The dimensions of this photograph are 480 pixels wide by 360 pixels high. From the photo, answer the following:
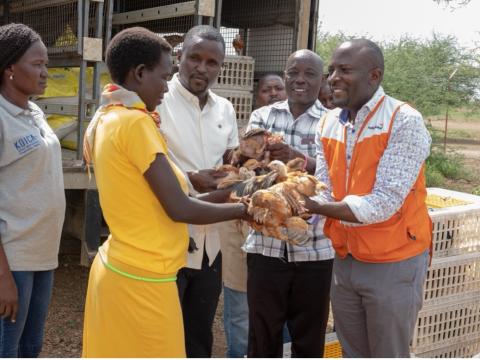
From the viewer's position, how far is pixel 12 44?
8.39ft

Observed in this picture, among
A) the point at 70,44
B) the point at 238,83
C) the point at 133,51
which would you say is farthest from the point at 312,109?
the point at 70,44

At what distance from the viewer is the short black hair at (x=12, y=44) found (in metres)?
2.55

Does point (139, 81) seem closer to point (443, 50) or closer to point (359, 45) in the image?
point (359, 45)

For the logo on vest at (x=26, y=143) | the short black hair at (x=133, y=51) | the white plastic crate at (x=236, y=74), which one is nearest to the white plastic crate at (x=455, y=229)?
the white plastic crate at (x=236, y=74)

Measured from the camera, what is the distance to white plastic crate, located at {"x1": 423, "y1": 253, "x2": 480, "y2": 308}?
3664 millimetres

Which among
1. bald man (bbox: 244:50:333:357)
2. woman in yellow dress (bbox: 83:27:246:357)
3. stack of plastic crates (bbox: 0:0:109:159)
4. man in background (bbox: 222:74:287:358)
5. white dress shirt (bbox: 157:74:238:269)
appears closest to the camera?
woman in yellow dress (bbox: 83:27:246:357)

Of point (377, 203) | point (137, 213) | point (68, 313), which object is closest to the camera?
point (137, 213)

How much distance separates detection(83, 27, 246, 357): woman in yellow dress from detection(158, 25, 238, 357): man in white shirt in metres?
0.60

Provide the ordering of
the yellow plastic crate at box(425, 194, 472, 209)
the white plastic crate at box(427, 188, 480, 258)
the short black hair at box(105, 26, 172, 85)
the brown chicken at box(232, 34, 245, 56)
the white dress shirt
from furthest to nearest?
the brown chicken at box(232, 34, 245, 56) < the yellow plastic crate at box(425, 194, 472, 209) < the white plastic crate at box(427, 188, 480, 258) < the white dress shirt < the short black hair at box(105, 26, 172, 85)

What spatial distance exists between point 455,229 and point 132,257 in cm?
232

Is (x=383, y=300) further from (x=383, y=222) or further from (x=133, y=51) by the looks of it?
(x=133, y=51)

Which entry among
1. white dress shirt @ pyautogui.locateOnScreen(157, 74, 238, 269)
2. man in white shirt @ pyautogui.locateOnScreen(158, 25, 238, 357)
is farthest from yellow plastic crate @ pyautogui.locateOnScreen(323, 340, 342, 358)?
white dress shirt @ pyautogui.locateOnScreen(157, 74, 238, 269)

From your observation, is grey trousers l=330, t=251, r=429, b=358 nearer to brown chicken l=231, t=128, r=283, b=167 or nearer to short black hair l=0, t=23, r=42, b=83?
brown chicken l=231, t=128, r=283, b=167

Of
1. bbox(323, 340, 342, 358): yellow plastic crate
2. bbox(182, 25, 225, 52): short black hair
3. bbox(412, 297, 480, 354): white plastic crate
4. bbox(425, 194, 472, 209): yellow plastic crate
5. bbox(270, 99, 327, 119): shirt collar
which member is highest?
bbox(182, 25, 225, 52): short black hair
